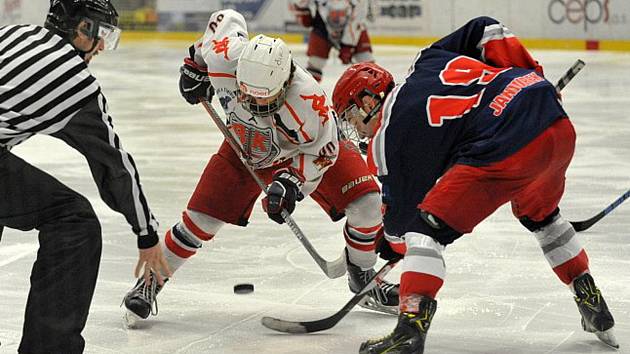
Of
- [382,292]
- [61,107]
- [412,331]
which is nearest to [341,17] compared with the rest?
[382,292]

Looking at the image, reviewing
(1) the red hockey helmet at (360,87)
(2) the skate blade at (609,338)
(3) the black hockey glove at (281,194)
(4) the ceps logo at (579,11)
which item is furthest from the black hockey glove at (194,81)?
(4) the ceps logo at (579,11)

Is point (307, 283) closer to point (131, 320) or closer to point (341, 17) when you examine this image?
point (131, 320)

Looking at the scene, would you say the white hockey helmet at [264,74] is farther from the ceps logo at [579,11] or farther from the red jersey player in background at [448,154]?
the ceps logo at [579,11]

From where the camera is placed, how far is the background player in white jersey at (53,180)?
8.10 feet

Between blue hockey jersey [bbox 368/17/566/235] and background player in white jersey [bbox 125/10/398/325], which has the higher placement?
blue hockey jersey [bbox 368/17/566/235]

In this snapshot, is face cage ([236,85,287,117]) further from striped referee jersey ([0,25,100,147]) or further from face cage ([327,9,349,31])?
face cage ([327,9,349,31])

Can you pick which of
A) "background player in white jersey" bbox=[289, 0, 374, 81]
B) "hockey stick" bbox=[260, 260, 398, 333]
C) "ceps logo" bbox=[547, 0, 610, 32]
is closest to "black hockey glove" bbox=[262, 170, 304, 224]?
"hockey stick" bbox=[260, 260, 398, 333]

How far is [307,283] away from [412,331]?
1.11m

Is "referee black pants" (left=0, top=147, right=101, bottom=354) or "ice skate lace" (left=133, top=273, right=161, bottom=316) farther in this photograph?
Answer: "ice skate lace" (left=133, top=273, right=161, bottom=316)

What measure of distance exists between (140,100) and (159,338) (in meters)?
5.94

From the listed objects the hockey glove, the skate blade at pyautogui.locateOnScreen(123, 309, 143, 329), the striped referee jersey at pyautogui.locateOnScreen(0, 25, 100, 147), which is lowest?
the hockey glove

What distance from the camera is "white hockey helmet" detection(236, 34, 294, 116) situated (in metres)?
3.05

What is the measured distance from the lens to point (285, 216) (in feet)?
10.7

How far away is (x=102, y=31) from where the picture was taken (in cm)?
271
